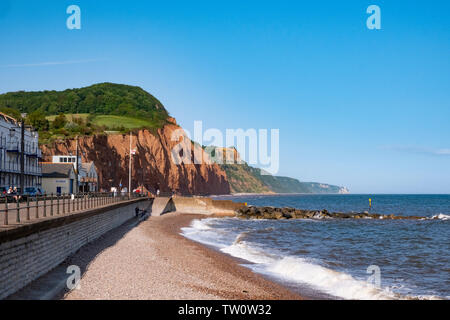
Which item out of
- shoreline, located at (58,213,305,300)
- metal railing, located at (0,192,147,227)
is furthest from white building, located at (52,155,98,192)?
shoreline, located at (58,213,305,300)

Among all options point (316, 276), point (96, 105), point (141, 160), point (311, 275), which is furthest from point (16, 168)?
point (96, 105)

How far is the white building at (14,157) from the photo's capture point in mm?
49181

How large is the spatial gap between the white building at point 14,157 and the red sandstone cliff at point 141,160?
17209mm

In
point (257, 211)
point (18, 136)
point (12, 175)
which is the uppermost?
point (18, 136)

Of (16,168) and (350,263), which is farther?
(16,168)

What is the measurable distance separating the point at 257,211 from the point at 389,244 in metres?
34.0

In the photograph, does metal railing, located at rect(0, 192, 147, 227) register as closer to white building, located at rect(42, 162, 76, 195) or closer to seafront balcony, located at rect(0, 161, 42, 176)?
seafront balcony, located at rect(0, 161, 42, 176)

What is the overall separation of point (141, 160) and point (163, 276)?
297 ft

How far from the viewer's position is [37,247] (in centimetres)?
1266

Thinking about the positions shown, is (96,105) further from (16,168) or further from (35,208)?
(35,208)

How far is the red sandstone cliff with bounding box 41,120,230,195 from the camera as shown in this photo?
8637 cm
